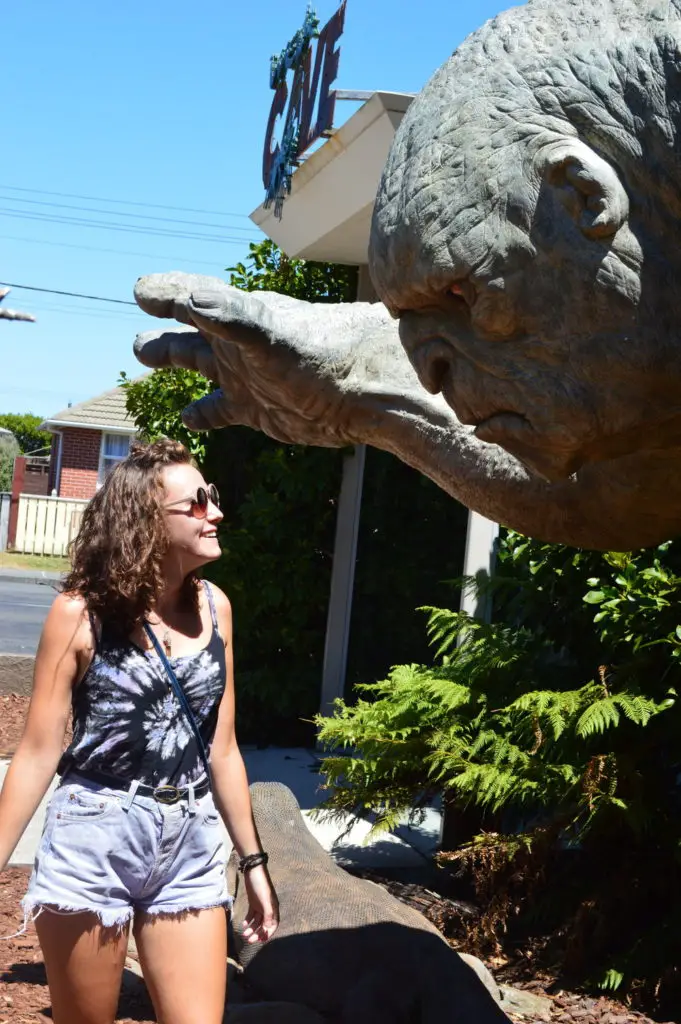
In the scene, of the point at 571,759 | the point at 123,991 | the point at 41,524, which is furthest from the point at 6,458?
the point at 571,759

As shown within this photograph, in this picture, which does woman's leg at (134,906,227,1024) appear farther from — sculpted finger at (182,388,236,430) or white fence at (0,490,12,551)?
white fence at (0,490,12,551)

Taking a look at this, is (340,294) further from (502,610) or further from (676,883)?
(676,883)

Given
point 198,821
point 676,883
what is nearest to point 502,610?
point 676,883

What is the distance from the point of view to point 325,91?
7703 millimetres

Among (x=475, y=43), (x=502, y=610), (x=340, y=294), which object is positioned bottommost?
(x=502, y=610)

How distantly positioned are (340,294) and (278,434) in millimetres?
6558

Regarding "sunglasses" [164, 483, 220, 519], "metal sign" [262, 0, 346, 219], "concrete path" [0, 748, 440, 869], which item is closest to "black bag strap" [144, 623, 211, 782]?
"sunglasses" [164, 483, 220, 519]

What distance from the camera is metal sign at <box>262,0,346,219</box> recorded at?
25.3 ft

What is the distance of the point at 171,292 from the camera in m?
2.59

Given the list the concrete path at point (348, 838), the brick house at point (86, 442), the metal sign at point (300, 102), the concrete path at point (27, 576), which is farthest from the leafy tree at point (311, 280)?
the brick house at point (86, 442)

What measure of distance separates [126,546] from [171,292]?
2.15 ft

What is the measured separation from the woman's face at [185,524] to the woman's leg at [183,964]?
0.88 m

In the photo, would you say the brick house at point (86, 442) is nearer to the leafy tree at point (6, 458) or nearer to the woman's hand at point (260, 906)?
the leafy tree at point (6, 458)

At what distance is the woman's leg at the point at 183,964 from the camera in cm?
262
